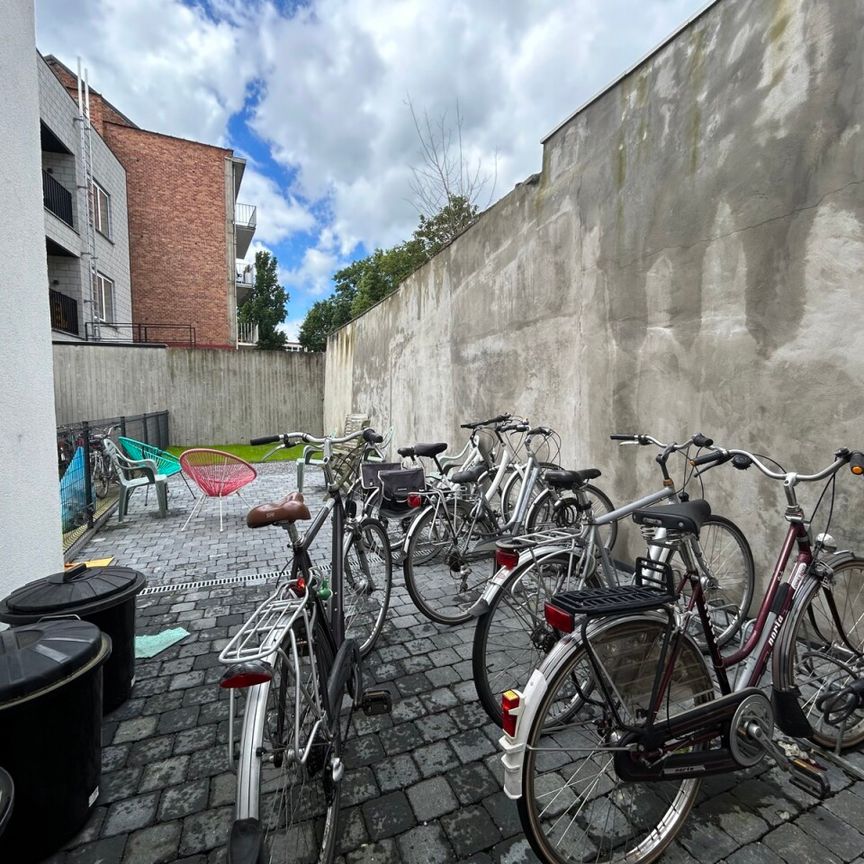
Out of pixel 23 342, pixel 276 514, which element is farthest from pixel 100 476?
pixel 276 514

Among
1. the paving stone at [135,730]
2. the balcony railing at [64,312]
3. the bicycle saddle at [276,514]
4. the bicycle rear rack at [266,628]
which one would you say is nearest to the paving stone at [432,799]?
the bicycle rear rack at [266,628]

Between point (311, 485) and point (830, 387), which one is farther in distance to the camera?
point (311, 485)

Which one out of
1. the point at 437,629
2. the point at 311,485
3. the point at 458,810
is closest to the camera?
the point at 458,810

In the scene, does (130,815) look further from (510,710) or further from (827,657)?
(827,657)

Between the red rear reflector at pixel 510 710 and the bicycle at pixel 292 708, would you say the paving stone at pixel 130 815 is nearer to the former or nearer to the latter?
the bicycle at pixel 292 708

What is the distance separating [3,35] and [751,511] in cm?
471

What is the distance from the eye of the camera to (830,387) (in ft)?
8.54

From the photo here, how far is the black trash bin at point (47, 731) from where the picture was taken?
1432mm

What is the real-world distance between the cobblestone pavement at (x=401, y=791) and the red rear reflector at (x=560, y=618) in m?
0.77

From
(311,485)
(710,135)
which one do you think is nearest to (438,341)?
(311,485)

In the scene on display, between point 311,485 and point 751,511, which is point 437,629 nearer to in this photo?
point 751,511

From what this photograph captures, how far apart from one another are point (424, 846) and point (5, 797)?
117cm

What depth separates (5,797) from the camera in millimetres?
1031

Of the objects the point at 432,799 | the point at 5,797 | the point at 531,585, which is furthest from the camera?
the point at 531,585
